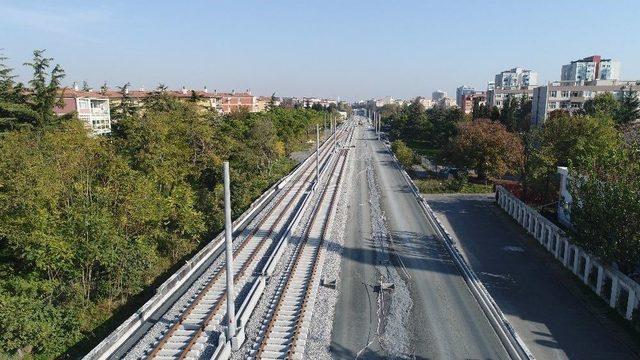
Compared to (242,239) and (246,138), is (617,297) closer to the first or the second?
(242,239)

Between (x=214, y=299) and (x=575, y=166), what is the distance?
25.8m

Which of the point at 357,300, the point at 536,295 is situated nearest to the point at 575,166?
the point at 536,295

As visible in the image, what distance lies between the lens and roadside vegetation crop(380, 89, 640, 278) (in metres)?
15.6

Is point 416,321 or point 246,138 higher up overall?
point 246,138

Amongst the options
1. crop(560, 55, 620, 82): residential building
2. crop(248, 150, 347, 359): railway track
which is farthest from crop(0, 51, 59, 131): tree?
crop(560, 55, 620, 82): residential building

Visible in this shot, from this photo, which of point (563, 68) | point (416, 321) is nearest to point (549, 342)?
point (416, 321)

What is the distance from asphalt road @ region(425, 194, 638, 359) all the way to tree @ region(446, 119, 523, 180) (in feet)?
30.5

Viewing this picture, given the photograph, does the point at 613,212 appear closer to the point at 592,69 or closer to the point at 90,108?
the point at 90,108

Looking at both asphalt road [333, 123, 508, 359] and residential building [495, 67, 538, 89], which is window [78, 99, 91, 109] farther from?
residential building [495, 67, 538, 89]

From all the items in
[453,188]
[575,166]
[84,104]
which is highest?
[84,104]

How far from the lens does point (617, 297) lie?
15.2 meters

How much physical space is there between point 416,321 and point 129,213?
10731 millimetres

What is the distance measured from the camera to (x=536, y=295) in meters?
16.6

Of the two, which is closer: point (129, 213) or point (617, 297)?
point (617, 297)
